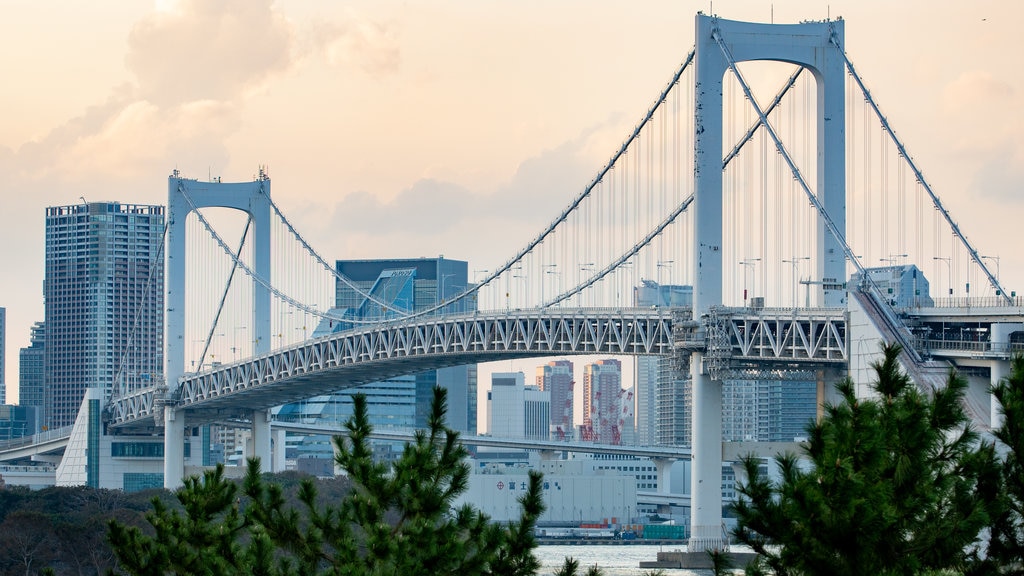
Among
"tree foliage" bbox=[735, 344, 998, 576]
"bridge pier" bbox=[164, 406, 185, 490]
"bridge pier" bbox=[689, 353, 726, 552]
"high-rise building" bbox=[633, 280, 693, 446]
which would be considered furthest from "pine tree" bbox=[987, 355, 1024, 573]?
"high-rise building" bbox=[633, 280, 693, 446]

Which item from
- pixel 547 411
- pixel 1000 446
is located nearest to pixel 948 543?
pixel 1000 446

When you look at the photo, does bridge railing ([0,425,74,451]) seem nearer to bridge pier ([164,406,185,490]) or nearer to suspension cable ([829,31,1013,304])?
bridge pier ([164,406,185,490])

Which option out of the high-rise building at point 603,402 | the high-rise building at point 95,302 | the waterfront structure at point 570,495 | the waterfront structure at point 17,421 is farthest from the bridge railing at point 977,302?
the high-rise building at point 95,302

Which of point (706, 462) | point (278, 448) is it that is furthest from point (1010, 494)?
point (278, 448)

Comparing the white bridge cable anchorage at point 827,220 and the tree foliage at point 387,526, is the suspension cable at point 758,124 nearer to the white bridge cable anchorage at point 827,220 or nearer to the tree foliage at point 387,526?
the white bridge cable anchorage at point 827,220

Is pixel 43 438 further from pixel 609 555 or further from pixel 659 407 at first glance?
pixel 659 407

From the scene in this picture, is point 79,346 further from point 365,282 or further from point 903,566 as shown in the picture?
point 903,566
